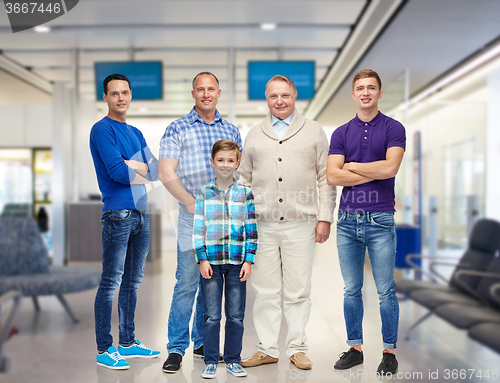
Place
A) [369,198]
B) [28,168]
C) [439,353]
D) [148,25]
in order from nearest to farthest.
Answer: [369,198]
[439,353]
[148,25]
[28,168]

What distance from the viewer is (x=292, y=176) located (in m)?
2.06

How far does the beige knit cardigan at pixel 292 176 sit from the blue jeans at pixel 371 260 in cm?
14

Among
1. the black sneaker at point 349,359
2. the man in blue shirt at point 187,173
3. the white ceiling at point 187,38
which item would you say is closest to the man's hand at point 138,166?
the man in blue shirt at point 187,173

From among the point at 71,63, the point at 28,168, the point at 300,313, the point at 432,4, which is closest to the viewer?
the point at 300,313

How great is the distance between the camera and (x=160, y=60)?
17.3 feet

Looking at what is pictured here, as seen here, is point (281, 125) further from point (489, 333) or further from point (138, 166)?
point (489, 333)

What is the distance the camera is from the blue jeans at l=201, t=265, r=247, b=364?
6.29 feet

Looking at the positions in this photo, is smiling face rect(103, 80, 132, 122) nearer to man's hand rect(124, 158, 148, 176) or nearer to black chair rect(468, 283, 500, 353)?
man's hand rect(124, 158, 148, 176)

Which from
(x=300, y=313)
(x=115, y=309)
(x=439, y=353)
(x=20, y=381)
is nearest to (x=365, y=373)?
(x=300, y=313)

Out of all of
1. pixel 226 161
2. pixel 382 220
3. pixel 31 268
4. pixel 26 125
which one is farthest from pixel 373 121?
pixel 26 125

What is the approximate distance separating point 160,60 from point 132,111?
3.20 m

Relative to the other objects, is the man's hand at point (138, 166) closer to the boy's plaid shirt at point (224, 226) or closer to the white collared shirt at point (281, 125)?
the boy's plaid shirt at point (224, 226)

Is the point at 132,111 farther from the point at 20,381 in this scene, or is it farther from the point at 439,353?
the point at 439,353

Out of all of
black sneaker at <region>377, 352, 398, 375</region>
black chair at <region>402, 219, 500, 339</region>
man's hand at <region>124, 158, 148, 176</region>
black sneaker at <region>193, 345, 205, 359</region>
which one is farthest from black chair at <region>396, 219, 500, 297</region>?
man's hand at <region>124, 158, 148, 176</region>
